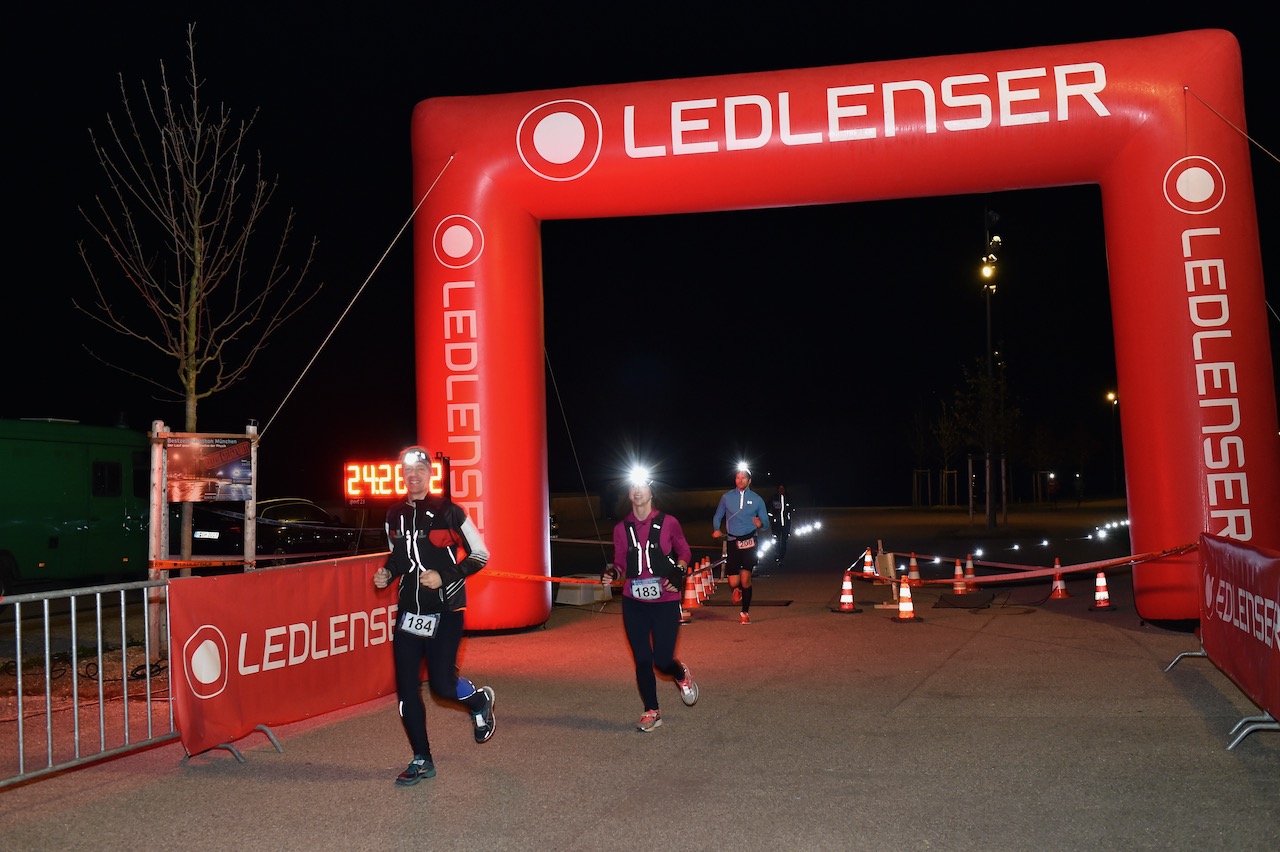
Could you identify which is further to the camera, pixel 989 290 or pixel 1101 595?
pixel 989 290

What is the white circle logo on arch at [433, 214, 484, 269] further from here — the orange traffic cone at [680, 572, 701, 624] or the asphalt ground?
the orange traffic cone at [680, 572, 701, 624]

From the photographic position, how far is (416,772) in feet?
19.4

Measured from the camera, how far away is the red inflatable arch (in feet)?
34.9

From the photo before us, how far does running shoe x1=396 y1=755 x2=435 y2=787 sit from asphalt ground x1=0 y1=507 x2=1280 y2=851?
0.09m

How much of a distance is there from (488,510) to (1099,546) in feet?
54.4

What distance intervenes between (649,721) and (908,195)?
6851mm

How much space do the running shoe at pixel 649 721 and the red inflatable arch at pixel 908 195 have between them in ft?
15.3

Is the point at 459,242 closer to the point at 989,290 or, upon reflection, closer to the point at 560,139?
the point at 560,139

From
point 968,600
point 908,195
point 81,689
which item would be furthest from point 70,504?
point 968,600

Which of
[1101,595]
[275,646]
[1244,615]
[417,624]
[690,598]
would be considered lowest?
[1101,595]

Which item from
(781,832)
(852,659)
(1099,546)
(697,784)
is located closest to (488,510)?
(852,659)

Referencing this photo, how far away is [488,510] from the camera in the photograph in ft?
37.9

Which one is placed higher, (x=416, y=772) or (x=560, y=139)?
(x=560, y=139)

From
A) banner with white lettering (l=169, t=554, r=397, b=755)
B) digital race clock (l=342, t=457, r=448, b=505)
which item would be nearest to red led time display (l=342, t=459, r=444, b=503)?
digital race clock (l=342, t=457, r=448, b=505)
